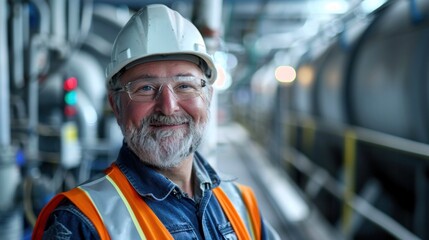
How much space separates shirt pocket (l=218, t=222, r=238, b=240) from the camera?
54.4 inches

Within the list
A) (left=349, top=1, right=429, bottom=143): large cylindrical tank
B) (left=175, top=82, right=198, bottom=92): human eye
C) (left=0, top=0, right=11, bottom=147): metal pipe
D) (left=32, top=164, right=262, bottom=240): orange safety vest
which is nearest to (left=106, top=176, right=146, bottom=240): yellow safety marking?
(left=32, top=164, right=262, bottom=240): orange safety vest

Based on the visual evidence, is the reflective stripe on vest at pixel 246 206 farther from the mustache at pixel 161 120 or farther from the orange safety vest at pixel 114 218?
the mustache at pixel 161 120

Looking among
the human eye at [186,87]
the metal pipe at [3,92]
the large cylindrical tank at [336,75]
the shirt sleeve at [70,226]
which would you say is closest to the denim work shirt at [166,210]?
the shirt sleeve at [70,226]

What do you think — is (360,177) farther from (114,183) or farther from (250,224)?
(114,183)

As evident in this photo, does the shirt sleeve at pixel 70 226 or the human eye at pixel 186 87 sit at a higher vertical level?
the human eye at pixel 186 87

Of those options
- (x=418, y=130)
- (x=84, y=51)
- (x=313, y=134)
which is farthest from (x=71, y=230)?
(x=84, y=51)

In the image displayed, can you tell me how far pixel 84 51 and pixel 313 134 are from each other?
10.1 ft

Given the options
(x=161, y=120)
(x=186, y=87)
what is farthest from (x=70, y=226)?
(x=186, y=87)

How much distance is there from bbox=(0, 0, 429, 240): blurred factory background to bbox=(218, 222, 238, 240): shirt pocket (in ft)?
3.38

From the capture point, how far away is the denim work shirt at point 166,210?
1.15 metres

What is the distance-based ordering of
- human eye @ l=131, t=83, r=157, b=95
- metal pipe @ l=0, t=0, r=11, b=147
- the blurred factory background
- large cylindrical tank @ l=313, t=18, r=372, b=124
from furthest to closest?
1. large cylindrical tank @ l=313, t=18, r=372, b=124
2. the blurred factory background
3. metal pipe @ l=0, t=0, r=11, b=147
4. human eye @ l=131, t=83, r=157, b=95

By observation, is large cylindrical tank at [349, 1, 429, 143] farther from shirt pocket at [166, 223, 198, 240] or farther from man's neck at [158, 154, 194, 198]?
shirt pocket at [166, 223, 198, 240]

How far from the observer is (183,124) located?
139cm

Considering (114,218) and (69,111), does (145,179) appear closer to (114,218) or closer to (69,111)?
(114,218)
